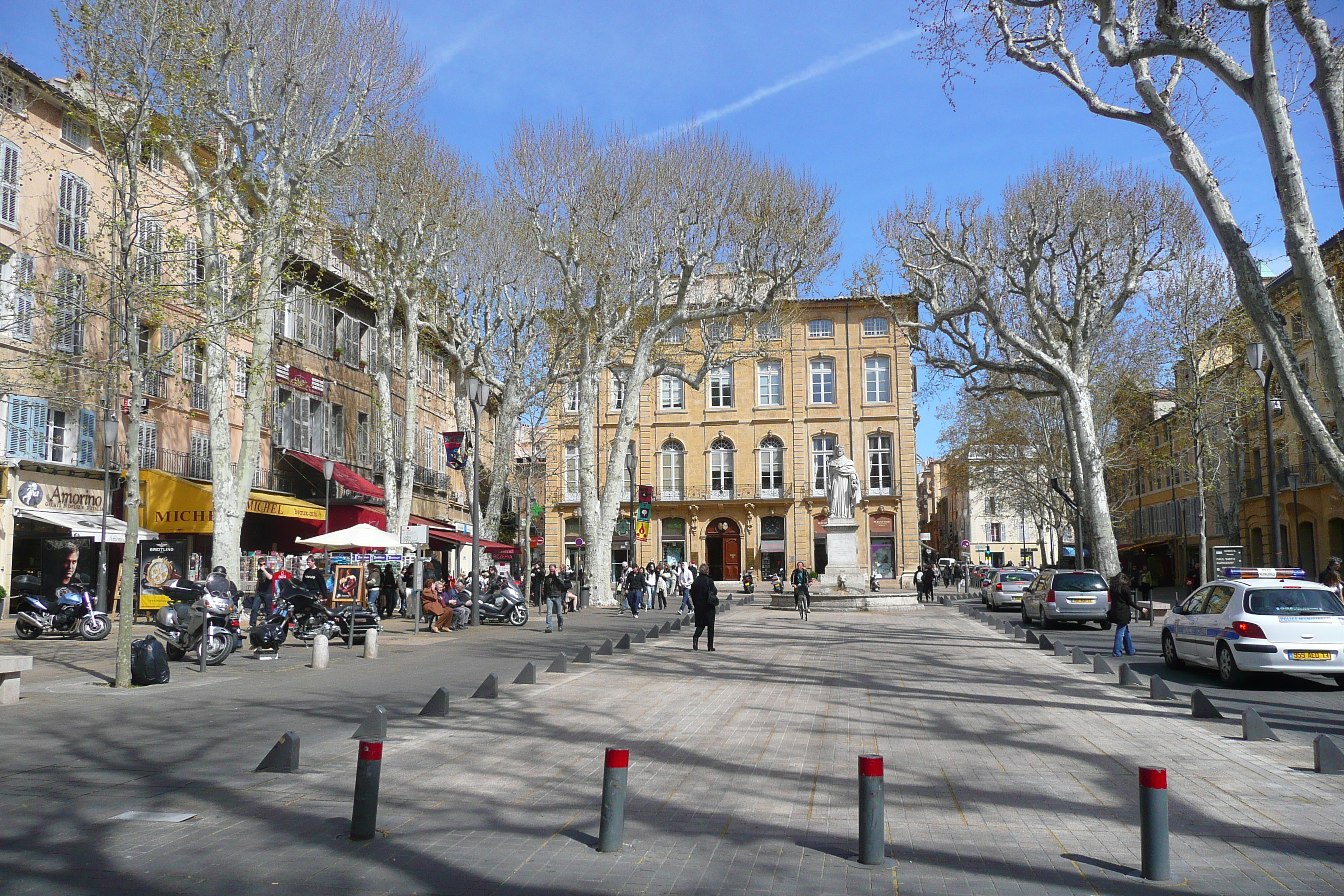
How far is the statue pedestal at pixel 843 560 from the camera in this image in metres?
36.2

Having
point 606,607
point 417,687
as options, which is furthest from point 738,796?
point 606,607

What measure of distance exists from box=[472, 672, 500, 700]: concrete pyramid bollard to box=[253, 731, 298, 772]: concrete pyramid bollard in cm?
420

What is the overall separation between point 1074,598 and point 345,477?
71.8 ft

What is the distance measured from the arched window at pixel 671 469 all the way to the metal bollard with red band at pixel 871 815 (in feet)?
175

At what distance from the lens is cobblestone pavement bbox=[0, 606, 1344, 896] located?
529 cm

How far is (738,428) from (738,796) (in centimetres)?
5188

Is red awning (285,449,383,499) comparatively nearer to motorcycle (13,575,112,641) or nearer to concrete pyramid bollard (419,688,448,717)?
motorcycle (13,575,112,641)

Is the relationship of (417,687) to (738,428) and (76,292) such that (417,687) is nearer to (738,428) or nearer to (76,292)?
(76,292)

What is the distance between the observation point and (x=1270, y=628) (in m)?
13.5

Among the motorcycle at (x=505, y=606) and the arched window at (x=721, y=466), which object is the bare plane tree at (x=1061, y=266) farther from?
the arched window at (x=721, y=466)

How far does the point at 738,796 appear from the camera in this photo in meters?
7.28

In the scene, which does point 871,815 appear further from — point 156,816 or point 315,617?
point 315,617

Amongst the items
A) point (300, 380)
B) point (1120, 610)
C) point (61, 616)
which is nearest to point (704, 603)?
point (1120, 610)

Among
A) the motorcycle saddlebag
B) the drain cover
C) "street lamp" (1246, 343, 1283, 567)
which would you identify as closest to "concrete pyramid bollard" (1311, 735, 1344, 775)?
the drain cover
